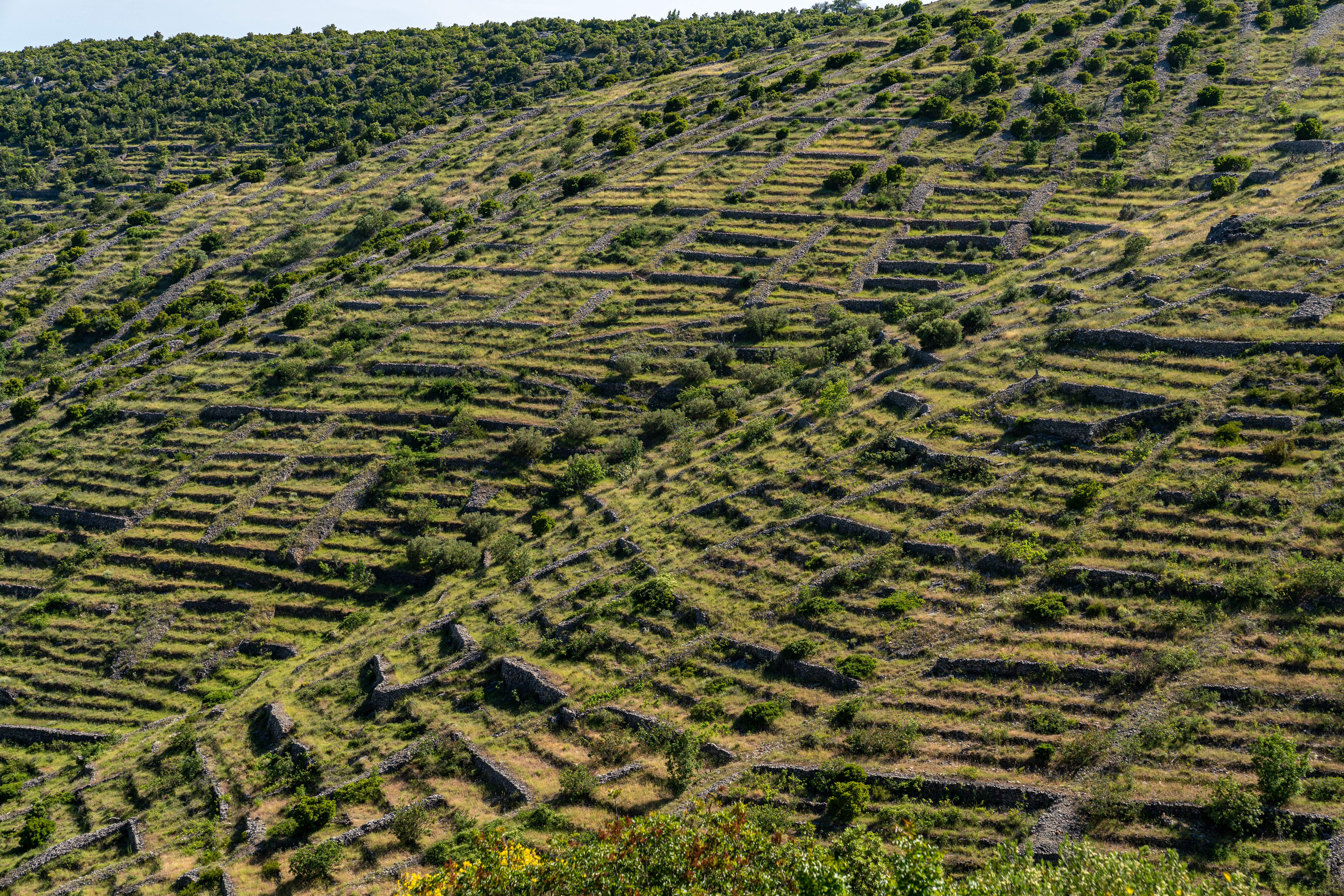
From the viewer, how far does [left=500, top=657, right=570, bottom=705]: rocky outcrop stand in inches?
1300

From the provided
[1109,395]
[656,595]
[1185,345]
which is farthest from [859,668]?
[1185,345]

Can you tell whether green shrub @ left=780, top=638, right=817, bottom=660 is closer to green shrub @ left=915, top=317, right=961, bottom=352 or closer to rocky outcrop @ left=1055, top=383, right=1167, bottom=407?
rocky outcrop @ left=1055, top=383, right=1167, bottom=407

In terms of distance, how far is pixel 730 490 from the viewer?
41906 mm

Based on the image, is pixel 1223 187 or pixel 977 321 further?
pixel 1223 187

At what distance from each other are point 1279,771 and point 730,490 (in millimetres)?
25575

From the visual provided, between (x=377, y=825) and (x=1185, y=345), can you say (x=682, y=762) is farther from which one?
(x=1185, y=345)

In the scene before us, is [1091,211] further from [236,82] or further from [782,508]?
[236,82]

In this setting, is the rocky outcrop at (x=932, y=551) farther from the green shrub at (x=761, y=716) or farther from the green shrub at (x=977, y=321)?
the green shrub at (x=977, y=321)

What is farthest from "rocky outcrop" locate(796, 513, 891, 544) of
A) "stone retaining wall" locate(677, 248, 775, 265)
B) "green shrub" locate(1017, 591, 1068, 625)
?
"stone retaining wall" locate(677, 248, 775, 265)

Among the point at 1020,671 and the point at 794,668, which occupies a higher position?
the point at 1020,671

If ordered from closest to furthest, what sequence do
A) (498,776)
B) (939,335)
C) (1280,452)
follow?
(498,776), (1280,452), (939,335)

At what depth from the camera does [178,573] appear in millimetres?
47656

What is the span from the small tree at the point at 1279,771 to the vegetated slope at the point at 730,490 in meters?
0.16

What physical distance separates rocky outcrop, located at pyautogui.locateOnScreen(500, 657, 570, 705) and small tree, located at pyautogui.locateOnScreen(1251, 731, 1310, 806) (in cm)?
2404
